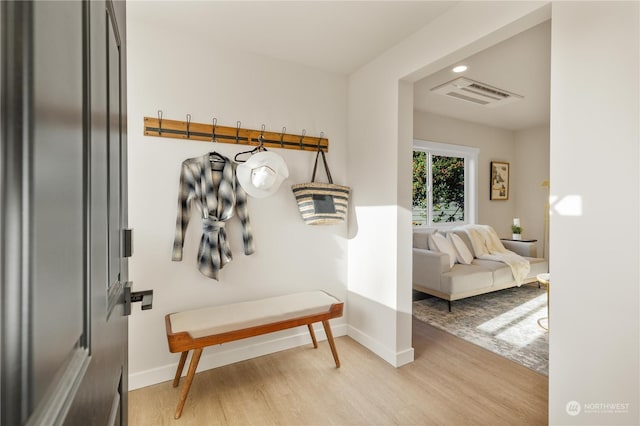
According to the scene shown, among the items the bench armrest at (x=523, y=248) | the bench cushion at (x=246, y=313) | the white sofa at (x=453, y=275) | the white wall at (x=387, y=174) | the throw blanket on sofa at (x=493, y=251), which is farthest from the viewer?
the bench armrest at (x=523, y=248)

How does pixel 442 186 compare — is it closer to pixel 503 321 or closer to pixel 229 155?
pixel 503 321

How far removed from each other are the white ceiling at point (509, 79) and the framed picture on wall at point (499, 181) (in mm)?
783

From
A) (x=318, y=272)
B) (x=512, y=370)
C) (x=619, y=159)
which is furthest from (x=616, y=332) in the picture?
(x=318, y=272)

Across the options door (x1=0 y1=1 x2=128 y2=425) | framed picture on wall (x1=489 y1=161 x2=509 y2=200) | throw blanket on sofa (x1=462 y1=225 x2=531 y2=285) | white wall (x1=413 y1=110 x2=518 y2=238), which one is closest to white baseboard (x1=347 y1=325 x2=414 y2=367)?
door (x1=0 y1=1 x2=128 y2=425)

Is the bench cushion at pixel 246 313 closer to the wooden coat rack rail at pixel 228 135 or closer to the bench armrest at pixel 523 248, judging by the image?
the wooden coat rack rail at pixel 228 135

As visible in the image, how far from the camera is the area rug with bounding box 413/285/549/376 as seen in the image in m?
2.78

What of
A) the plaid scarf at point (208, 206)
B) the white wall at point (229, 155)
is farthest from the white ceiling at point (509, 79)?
the plaid scarf at point (208, 206)

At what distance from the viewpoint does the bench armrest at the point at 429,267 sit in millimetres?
3828

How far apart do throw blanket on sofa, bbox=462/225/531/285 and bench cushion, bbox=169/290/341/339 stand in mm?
2816

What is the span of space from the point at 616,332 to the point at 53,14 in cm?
195

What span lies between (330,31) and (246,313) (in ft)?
6.99

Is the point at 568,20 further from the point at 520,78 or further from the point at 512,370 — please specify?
the point at 512,370
